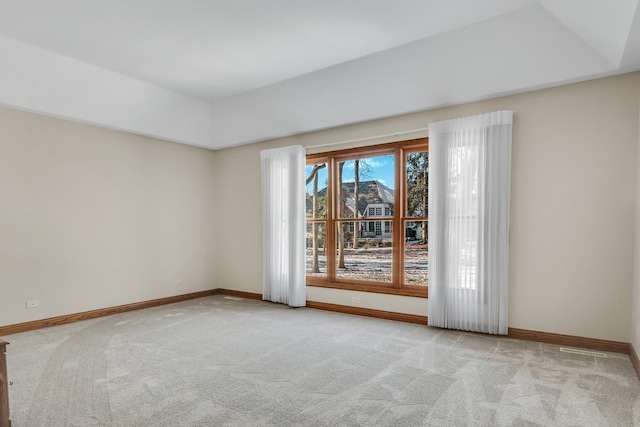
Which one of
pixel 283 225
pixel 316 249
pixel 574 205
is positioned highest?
pixel 574 205

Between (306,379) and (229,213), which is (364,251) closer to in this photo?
(306,379)

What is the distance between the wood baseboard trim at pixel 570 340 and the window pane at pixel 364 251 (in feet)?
5.67

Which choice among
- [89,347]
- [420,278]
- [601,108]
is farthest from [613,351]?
[89,347]

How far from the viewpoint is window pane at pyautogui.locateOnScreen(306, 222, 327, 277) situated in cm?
564

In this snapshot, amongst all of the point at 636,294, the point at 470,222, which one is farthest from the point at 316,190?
the point at 636,294

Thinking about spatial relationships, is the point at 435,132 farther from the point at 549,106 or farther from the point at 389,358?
the point at 389,358

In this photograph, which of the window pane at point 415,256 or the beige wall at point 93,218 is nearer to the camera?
the beige wall at point 93,218

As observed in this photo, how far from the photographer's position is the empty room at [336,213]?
273 centimetres

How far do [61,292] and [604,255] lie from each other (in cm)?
629

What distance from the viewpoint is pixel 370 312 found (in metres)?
4.89

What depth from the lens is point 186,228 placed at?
A: 620 centimetres

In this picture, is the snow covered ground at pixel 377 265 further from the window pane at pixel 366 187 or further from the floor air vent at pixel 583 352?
the floor air vent at pixel 583 352

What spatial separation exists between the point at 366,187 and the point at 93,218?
3909mm

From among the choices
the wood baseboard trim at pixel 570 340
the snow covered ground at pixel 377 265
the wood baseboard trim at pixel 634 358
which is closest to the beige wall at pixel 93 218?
the snow covered ground at pixel 377 265
